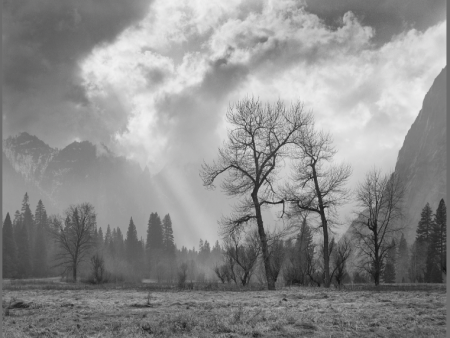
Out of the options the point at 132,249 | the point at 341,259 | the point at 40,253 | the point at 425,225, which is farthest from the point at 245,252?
the point at 132,249

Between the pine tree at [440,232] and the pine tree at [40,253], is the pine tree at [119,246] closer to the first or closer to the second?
the pine tree at [40,253]

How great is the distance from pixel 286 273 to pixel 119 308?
25118 mm

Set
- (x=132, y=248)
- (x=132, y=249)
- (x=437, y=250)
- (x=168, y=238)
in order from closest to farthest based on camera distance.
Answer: (x=437, y=250) → (x=132, y=249) → (x=132, y=248) → (x=168, y=238)

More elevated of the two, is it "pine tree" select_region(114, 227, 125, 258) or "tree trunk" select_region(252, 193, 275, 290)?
"tree trunk" select_region(252, 193, 275, 290)

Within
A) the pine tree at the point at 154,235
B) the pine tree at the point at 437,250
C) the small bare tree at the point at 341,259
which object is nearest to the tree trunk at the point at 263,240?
the small bare tree at the point at 341,259

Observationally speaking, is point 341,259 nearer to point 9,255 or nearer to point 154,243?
point 9,255

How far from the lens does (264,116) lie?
67.1ft

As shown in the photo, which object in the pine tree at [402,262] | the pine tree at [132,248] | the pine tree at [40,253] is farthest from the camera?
the pine tree at [132,248]

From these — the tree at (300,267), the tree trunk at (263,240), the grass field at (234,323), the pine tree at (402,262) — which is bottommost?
the pine tree at (402,262)

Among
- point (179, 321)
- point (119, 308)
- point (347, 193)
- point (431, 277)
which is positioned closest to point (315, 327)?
point (179, 321)

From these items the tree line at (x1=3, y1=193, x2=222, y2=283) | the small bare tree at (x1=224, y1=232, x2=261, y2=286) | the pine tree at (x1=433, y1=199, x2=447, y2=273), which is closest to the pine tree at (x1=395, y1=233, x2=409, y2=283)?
the pine tree at (x1=433, y1=199, x2=447, y2=273)

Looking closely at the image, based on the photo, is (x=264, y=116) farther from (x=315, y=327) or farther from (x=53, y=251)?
(x=53, y=251)

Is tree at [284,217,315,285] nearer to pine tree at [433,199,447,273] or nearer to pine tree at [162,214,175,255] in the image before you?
pine tree at [433,199,447,273]

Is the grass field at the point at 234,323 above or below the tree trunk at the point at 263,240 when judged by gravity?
below
